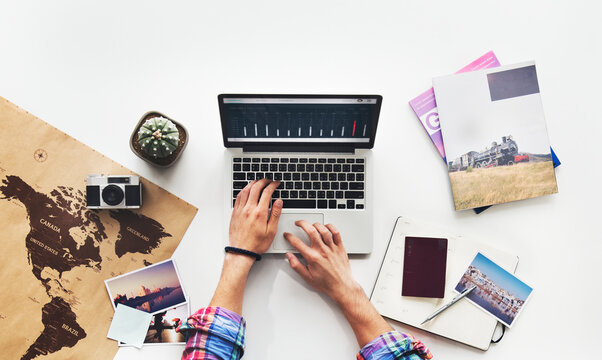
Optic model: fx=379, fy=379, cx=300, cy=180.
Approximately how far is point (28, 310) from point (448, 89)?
1.33 metres

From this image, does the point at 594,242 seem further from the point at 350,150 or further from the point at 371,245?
the point at 350,150

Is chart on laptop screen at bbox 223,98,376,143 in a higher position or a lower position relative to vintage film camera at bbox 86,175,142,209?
higher

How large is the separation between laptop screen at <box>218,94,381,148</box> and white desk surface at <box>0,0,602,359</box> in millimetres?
105

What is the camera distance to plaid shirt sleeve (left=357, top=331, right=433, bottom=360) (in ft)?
3.13

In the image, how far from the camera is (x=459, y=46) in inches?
43.5

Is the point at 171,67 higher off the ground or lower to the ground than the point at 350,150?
higher

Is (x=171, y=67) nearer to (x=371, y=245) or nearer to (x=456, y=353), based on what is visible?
(x=371, y=245)

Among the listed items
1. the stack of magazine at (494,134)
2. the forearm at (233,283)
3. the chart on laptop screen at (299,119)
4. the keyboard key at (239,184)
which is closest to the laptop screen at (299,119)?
the chart on laptop screen at (299,119)

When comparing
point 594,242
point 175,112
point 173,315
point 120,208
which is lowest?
point 173,315

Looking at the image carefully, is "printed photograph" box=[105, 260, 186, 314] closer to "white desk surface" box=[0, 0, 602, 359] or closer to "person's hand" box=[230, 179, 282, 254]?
"white desk surface" box=[0, 0, 602, 359]

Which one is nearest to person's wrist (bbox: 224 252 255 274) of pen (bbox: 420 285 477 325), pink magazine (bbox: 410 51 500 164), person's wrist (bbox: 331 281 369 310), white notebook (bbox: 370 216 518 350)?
person's wrist (bbox: 331 281 369 310)

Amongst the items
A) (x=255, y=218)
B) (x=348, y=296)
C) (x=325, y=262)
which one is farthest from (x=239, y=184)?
(x=348, y=296)

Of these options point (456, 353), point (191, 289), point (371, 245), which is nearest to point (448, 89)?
point (371, 245)

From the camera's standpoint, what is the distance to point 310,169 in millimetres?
1040
